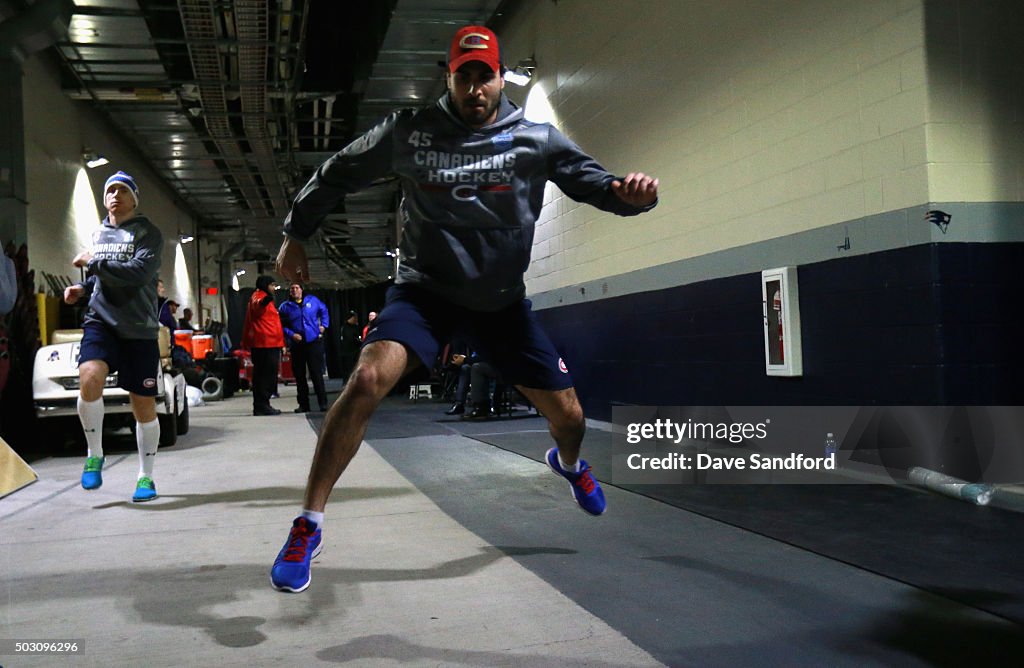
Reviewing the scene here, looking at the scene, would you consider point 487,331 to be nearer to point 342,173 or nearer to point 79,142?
point 342,173

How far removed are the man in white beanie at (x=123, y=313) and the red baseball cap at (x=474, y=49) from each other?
89.6 inches

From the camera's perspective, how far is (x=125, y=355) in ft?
14.3

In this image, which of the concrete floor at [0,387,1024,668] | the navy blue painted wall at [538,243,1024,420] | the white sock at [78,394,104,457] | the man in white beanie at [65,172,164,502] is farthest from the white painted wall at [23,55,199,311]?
the navy blue painted wall at [538,243,1024,420]

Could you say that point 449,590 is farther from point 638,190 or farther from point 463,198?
point 638,190

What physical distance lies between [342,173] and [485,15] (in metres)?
7.93

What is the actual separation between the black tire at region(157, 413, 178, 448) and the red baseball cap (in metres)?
5.42

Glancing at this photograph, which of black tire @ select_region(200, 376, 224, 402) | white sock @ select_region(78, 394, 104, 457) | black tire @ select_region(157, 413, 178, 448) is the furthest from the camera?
black tire @ select_region(200, 376, 224, 402)

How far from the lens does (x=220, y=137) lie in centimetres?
1261

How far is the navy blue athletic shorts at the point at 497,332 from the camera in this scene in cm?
270

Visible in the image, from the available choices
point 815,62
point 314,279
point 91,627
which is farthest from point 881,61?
point 314,279

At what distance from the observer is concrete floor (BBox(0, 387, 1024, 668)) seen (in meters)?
2.05

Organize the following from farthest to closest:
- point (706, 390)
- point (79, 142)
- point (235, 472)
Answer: point (79, 142), point (706, 390), point (235, 472)

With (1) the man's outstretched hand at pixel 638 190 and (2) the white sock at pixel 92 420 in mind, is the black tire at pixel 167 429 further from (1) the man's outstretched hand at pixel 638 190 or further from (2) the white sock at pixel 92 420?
(1) the man's outstretched hand at pixel 638 190

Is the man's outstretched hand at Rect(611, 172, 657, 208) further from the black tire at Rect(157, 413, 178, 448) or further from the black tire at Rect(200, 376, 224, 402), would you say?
the black tire at Rect(200, 376, 224, 402)
